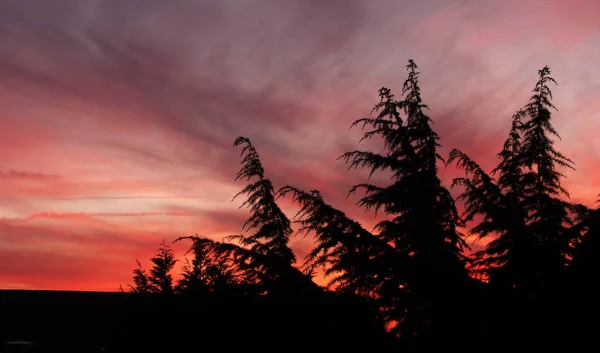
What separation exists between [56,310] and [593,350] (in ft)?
108

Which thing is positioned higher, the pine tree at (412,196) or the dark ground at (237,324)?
the pine tree at (412,196)

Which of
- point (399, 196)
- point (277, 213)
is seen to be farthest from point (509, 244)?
point (277, 213)

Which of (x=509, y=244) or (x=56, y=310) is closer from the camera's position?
(x=509, y=244)

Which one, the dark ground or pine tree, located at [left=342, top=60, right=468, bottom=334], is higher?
pine tree, located at [left=342, top=60, right=468, bottom=334]

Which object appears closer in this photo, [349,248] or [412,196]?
[349,248]

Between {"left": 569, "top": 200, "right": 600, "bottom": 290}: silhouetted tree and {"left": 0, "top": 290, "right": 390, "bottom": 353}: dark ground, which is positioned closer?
{"left": 569, "top": 200, "right": 600, "bottom": 290}: silhouetted tree

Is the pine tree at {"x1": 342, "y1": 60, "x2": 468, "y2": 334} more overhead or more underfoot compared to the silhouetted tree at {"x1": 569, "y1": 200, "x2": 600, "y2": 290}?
more overhead

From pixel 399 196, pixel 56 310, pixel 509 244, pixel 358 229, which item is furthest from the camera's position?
pixel 56 310

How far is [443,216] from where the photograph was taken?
14.6m

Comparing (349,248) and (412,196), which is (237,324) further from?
(412,196)

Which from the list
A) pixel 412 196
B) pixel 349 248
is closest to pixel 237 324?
pixel 349 248

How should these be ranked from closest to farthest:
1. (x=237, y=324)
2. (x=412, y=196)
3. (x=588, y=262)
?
(x=588, y=262) < (x=237, y=324) < (x=412, y=196)

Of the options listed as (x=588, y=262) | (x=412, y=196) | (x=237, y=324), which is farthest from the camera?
(x=412, y=196)

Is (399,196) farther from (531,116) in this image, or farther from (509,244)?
(531,116)
